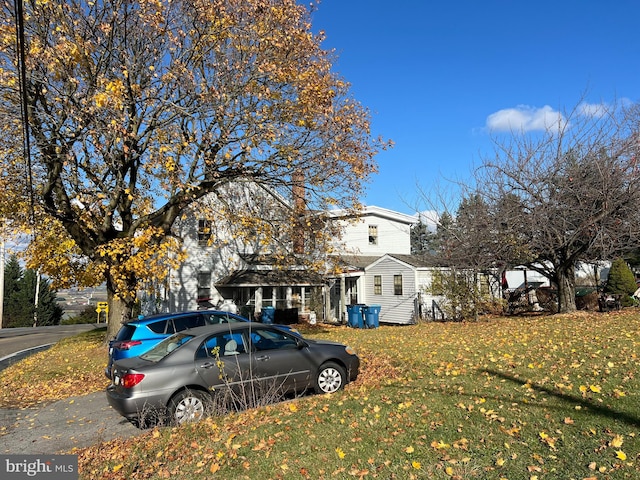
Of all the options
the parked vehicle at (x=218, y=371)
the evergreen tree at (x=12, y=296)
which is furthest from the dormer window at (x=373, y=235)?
the evergreen tree at (x=12, y=296)

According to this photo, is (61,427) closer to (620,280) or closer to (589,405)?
(589,405)

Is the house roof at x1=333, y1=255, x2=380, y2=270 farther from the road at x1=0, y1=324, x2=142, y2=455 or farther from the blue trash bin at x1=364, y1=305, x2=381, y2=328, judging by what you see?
the road at x1=0, y1=324, x2=142, y2=455

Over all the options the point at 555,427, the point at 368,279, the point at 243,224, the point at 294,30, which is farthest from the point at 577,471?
the point at 368,279

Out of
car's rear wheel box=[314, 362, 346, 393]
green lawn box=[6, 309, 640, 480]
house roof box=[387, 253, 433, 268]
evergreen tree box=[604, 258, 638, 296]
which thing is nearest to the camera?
green lawn box=[6, 309, 640, 480]

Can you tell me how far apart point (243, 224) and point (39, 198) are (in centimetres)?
608

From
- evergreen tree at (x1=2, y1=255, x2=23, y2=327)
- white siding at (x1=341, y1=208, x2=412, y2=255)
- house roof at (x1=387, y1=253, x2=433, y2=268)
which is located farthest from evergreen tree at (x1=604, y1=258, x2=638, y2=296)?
evergreen tree at (x1=2, y1=255, x2=23, y2=327)

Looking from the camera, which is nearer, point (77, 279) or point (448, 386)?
point (448, 386)

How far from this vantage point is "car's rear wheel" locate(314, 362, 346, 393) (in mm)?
8125

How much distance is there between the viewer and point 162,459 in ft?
17.3

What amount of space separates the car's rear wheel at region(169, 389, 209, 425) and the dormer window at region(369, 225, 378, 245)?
24.1 metres

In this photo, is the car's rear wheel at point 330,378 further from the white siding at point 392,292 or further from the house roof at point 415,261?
the white siding at point 392,292

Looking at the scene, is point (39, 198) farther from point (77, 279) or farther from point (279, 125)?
point (279, 125)

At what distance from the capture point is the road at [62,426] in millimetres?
6707

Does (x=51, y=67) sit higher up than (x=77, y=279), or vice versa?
(x=51, y=67)
